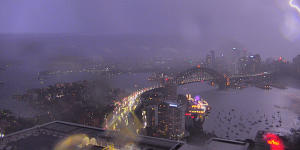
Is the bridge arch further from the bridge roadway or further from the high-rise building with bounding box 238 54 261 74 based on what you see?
the bridge roadway

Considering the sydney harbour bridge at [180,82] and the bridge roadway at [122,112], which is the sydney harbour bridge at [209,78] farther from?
the bridge roadway at [122,112]

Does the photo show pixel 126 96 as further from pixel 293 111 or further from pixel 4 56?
pixel 293 111

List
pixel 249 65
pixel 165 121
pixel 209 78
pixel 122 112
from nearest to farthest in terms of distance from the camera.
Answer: pixel 165 121
pixel 122 112
pixel 209 78
pixel 249 65

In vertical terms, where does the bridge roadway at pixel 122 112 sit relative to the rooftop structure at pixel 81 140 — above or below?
below

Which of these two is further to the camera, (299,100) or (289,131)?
(299,100)

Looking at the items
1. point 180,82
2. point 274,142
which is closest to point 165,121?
point 274,142

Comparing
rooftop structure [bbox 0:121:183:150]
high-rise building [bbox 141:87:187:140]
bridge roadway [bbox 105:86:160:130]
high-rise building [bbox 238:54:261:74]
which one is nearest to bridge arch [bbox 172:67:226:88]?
high-rise building [bbox 238:54:261:74]

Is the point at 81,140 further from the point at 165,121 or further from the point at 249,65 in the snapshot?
the point at 249,65

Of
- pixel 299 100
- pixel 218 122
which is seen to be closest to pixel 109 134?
pixel 218 122

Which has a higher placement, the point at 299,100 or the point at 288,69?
the point at 288,69

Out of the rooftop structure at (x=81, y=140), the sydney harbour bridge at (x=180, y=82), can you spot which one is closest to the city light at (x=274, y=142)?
the rooftop structure at (x=81, y=140)

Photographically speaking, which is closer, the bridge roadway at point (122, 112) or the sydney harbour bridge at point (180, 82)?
the bridge roadway at point (122, 112)
